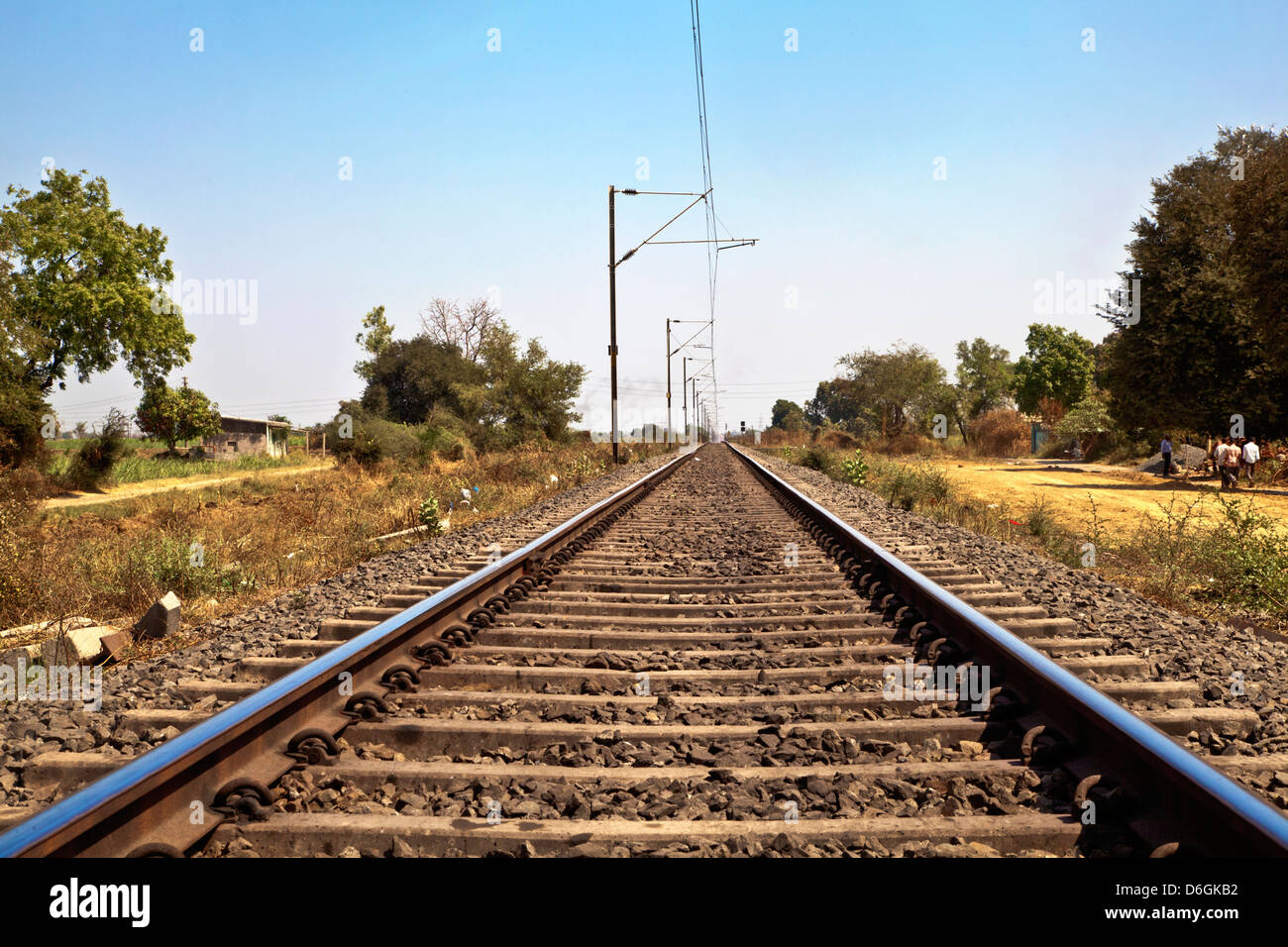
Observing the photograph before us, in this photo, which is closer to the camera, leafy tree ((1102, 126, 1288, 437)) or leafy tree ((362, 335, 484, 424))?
leafy tree ((1102, 126, 1288, 437))

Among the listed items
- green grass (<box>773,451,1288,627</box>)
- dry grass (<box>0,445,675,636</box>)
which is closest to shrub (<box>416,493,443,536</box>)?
dry grass (<box>0,445,675,636</box>)

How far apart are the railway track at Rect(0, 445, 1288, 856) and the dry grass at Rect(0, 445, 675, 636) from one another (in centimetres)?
310

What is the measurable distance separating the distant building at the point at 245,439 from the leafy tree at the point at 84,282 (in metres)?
11.3

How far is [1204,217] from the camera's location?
25.8 metres

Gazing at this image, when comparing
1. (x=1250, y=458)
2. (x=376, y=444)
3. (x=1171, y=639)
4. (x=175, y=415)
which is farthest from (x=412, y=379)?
(x=1171, y=639)

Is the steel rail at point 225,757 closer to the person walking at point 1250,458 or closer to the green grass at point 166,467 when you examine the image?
the person walking at point 1250,458

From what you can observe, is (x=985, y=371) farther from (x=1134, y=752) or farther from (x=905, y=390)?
(x=1134, y=752)

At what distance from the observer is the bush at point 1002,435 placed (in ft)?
166

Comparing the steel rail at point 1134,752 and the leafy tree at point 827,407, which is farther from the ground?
the leafy tree at point 827,407

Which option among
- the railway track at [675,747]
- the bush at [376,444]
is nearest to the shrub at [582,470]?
the bush at [376,444]

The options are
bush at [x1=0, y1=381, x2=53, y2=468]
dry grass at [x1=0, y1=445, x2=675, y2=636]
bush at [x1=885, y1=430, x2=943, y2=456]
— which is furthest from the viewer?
bush at [x1=885, y1=430, x2=943, y2=456]

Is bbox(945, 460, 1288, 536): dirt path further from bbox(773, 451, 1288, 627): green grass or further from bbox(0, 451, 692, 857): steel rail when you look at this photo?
bbox(0, 451, 692, 857): steel rail

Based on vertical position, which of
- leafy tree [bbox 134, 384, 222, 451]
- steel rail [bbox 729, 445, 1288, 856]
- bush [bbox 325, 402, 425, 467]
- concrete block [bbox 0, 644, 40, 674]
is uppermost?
leafy tree [bbox 134, 384, 222, 451]

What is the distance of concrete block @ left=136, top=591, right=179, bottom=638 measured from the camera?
17.0 feet
